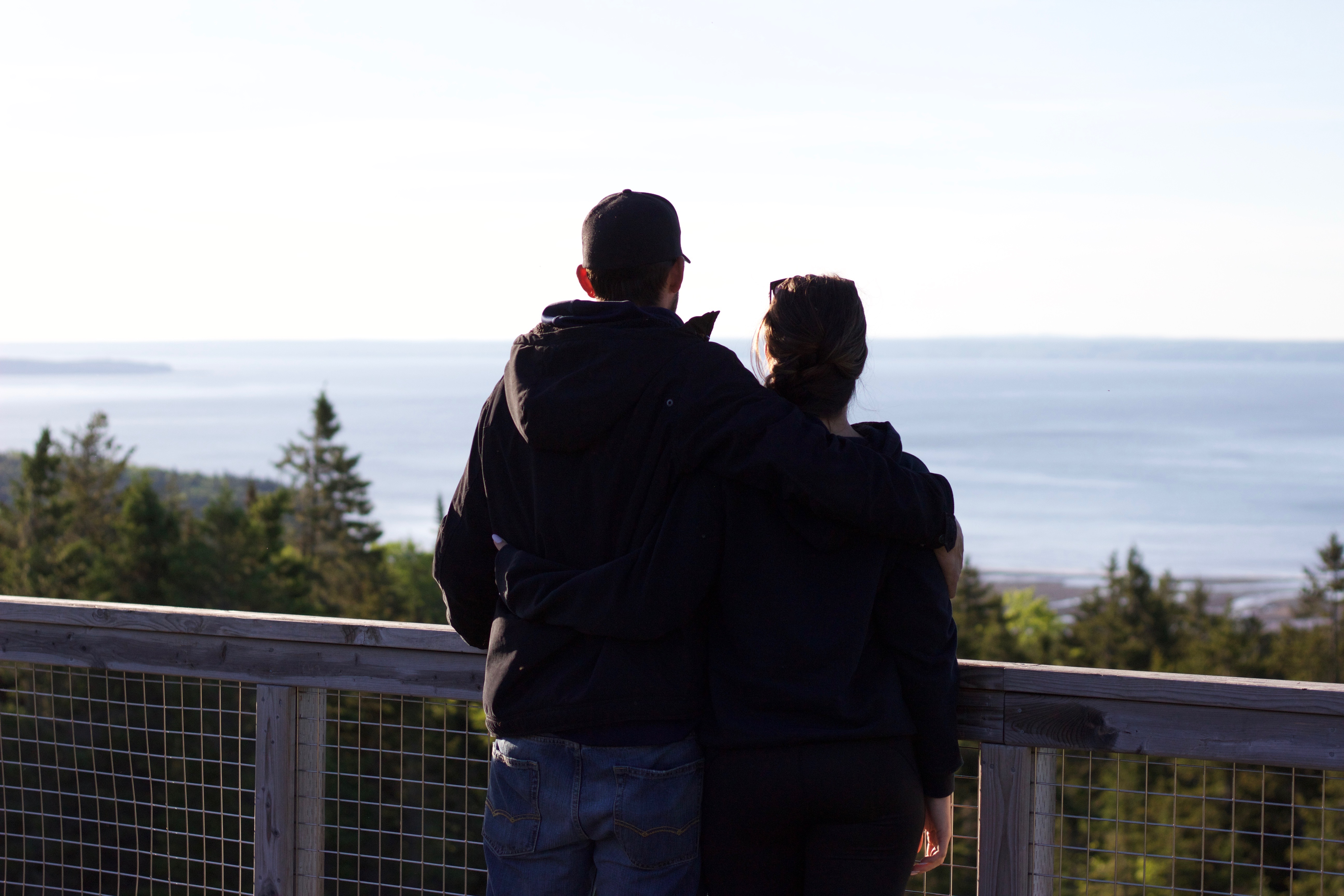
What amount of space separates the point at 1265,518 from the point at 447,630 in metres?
108

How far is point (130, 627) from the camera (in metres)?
2.60

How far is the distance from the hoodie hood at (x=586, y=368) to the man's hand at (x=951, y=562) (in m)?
0.53

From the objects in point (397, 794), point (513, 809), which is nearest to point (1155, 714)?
point (513, 809)

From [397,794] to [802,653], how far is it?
6182 millimetres

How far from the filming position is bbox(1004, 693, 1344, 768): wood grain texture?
183 cm

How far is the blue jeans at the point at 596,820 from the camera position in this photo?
1.78 m

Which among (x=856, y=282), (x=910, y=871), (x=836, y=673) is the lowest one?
(x=910, y=871)

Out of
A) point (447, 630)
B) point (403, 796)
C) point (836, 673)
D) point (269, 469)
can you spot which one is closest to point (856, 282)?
point (836, 673)

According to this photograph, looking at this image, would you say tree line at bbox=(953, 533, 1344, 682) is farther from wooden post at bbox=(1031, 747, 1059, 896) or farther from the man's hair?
the man's hair

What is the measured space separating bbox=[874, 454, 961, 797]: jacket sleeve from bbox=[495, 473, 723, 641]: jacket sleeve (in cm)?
29

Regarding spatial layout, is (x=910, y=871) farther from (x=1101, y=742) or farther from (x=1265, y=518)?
(x=1265, y=518)

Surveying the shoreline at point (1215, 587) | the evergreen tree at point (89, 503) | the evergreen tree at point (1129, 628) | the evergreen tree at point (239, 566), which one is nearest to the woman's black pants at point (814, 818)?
the evergreen tree at point (239, 566)

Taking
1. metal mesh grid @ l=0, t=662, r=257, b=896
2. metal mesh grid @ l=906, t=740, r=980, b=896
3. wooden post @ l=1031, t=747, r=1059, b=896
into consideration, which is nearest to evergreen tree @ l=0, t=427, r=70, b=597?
metal mesh grid @ l=0, t=662, r=257, b=896

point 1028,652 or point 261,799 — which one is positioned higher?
point 261,799
